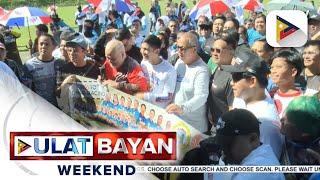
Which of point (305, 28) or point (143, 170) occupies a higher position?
point (305, 28)

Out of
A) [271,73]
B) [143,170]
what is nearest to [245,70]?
[271,73]

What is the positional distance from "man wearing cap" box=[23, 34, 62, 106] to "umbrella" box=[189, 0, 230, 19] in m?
1.01

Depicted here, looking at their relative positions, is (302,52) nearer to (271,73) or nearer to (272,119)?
(271,73)

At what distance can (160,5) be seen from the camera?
4.05 meters

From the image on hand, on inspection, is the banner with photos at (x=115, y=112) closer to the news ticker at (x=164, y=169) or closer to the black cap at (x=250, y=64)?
the news ticker at (x=164, y=169)

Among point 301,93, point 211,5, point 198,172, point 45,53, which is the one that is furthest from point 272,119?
point 45,53

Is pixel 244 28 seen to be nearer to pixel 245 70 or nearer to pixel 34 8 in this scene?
pixel 245 70

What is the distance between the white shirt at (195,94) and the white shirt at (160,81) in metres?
0.05

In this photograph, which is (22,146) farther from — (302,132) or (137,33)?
(302,132)

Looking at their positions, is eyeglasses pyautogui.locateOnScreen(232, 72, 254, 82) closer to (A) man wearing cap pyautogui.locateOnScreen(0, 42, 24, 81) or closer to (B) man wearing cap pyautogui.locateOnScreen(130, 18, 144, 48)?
(B) man wearing cap pyautogui.locateOnScreen(130, 18, 144, 48)

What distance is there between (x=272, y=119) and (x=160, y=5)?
42.7 inches

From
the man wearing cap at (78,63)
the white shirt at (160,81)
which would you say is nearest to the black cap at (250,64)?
the white shirt at (160,81)

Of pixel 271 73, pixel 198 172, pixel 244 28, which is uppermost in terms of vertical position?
pixel 244 28

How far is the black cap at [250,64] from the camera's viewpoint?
402cm
